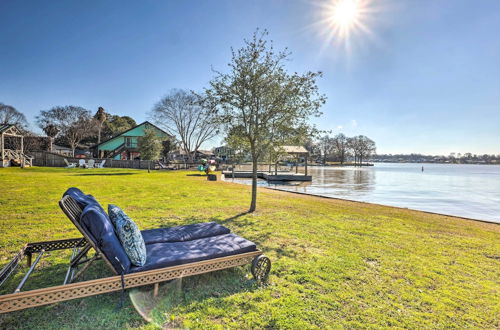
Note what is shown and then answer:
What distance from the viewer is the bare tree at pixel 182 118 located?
41.0 m

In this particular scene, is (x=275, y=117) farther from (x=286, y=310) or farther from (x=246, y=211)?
(x=286, y=310)

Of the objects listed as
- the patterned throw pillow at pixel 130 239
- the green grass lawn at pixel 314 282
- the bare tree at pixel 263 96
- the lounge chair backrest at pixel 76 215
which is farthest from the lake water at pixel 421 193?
the lounge chair backrest at pixel 76 215

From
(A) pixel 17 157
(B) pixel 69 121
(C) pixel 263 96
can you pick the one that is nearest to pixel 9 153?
(A) pixel 17 157

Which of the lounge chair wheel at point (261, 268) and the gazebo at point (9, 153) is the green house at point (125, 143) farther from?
the lounge chair wheel at point (261, 268)

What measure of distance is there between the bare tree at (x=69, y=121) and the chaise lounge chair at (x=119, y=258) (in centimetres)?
5395

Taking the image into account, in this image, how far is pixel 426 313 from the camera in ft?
10.1

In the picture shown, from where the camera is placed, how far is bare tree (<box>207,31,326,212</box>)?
784 centimetres

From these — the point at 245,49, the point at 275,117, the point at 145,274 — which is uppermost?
the point at 245,49

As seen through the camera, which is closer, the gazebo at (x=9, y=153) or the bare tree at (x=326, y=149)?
the gazebo at (x=9, y=153)

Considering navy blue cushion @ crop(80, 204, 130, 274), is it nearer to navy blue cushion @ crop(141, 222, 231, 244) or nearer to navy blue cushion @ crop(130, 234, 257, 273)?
navy blue cushion @ crop(130, 234, 257, 273)

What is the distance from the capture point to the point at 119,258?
2779mm

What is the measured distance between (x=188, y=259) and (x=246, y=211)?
5.74 meters

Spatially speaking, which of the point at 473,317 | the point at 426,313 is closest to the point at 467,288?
the point at 473,317

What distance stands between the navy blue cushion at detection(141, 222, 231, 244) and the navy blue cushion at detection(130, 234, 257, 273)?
0.66 ft
